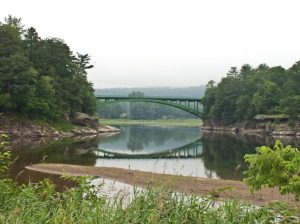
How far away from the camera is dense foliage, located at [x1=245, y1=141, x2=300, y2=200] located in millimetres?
8656

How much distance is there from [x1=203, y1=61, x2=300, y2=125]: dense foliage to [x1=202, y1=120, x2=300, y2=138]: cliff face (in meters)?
1.52

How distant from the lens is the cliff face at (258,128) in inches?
3328

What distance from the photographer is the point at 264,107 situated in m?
98.2

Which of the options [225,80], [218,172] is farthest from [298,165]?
[225,80]

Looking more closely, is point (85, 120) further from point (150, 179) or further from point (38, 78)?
point (150, 179)

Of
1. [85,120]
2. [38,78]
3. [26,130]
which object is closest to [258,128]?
[85,120]

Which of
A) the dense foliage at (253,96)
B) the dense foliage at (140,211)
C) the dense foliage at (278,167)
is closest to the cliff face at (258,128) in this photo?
the dense foliage at (253,96)

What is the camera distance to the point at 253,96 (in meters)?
103

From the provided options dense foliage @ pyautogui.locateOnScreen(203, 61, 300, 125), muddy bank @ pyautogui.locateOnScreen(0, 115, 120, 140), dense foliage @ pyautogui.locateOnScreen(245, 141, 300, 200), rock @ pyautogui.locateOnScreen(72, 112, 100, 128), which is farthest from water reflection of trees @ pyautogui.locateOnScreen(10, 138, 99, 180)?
dense foliage @ pyautogui.locateOnScreen(203, 61, 300, 125)

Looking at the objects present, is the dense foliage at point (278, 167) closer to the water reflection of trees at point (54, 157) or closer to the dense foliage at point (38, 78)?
the water reflection of trees at point (54, 157)

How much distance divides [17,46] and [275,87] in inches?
2321

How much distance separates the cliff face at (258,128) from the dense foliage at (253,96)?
1.52 meters

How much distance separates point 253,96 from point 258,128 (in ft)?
26.0

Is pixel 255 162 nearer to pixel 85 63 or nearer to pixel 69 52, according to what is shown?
pixel 69 52
